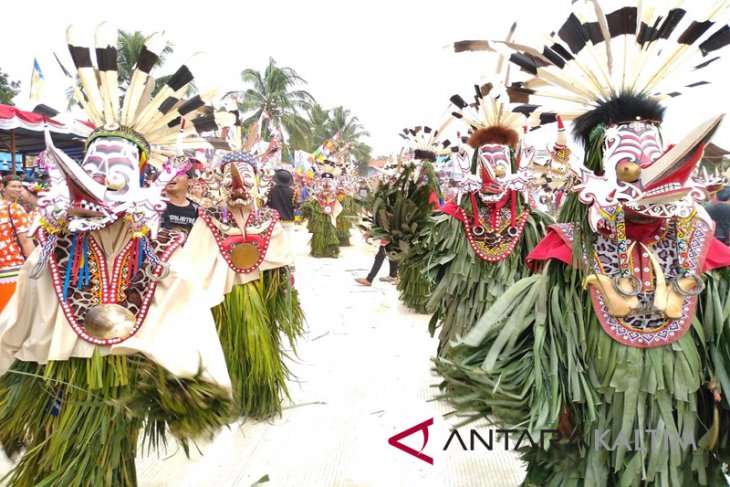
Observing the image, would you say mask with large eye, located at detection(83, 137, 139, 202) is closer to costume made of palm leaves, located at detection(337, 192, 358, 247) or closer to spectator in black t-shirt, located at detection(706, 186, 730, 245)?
spectator in black t-shirt, located at detection(706, 186, 730, 245)

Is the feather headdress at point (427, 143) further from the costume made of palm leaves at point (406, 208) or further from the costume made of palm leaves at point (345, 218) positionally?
the costume made of palm leaves at point (345, 218)

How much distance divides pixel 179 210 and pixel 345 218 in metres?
8.68

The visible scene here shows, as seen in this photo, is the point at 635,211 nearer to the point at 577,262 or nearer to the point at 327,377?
the point at 577,262

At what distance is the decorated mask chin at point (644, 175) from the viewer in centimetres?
154

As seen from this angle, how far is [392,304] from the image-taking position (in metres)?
6.86

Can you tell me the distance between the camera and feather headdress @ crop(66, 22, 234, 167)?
208 centimetres

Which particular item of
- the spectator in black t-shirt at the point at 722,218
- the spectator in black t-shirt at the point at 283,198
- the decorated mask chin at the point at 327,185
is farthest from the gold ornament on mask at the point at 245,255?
the decorated mask chin at the point at 327,185

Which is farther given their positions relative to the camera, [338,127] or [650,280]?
[338,127]

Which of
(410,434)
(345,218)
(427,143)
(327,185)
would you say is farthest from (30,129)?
(410,434)

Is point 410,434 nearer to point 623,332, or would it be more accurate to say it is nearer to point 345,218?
point 623,332

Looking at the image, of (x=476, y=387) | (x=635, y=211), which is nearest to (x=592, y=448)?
(x=476, y=387)

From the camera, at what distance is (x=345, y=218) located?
12.7 metres

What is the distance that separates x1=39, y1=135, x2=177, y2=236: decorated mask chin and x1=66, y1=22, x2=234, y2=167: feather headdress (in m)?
0.12

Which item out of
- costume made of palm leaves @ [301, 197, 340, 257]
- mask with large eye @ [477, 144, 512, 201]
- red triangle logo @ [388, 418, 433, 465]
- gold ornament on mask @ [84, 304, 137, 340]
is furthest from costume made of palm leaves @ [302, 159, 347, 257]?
gold ornament on mask @ [84, 304, 137, 340]
